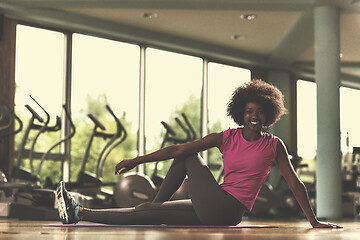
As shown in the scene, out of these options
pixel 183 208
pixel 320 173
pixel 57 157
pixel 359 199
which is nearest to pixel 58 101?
pixel 57 157

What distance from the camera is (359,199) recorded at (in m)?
8.59

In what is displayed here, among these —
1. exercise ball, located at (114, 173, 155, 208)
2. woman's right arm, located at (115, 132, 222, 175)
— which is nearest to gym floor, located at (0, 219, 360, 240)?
woman's right arm, located at (115, 132, 222, 175)

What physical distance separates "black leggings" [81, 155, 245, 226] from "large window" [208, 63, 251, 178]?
6285 mm

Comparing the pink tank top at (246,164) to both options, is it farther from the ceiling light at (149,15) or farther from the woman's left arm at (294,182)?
the ceiling light at (149,15)

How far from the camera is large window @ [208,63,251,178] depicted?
9.38m

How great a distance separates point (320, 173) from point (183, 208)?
3962 millimetres

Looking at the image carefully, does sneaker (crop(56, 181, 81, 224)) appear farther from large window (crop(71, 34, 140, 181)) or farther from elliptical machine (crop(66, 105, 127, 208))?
large window (crop(71, 34, 140, 181))

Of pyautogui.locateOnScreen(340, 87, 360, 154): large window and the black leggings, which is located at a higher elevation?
pyautogui.locateOnScreen(340, 87, 360, 154): large window

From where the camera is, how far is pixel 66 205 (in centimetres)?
300

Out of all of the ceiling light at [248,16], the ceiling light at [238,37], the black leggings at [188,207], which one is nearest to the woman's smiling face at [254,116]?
the black leggings at [188,207]

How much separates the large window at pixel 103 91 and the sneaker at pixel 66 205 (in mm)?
4800

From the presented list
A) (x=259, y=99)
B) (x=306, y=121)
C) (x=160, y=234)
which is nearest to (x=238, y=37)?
(x=306, y=121)

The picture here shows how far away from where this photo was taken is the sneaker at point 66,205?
2.96 metres

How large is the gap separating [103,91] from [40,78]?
0.92 metres
